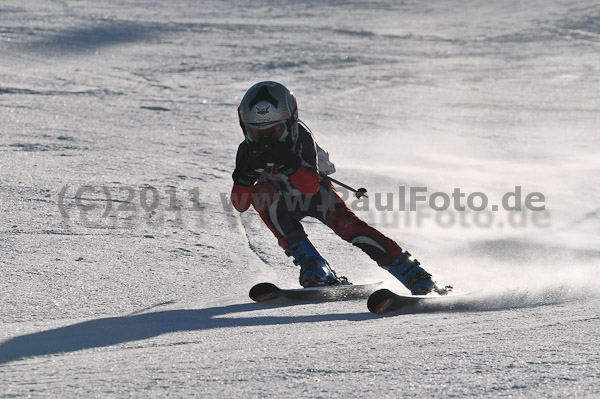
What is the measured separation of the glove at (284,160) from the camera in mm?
4199

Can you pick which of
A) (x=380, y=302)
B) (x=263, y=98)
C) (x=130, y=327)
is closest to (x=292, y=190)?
(x=263, y=98)

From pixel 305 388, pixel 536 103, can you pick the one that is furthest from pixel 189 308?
pixel 536 103

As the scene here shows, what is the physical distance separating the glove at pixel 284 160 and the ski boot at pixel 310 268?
487 mm

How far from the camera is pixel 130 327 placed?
3.43m

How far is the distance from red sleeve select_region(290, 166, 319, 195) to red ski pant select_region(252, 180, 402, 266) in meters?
0.18

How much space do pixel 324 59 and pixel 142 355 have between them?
38.7ft

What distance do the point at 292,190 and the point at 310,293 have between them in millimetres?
570

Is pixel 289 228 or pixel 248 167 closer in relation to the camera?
pixel 248 167

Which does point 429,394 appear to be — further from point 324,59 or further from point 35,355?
point 324,59

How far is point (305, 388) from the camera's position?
8.00 feet

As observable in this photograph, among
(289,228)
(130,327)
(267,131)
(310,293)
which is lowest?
(310,293)

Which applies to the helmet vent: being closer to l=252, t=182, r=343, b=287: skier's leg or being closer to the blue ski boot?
l=252, t=182, r=343, b=287: skier's leg

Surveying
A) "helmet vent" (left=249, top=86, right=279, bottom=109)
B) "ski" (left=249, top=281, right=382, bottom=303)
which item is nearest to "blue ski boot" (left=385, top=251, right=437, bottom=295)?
"ski" (left=249, top=281, right=382, bottom=303)

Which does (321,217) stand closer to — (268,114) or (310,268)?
(310,268)
